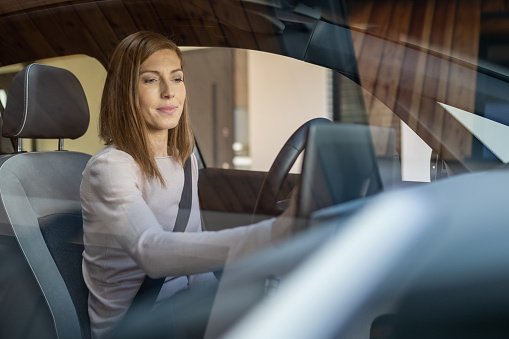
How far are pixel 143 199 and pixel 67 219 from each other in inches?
10.4

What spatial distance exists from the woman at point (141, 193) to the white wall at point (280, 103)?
15cm

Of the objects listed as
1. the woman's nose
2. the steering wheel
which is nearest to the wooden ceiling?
the woman's nose

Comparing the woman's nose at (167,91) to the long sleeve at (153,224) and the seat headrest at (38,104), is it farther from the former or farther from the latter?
the seat headrest at (38,104)

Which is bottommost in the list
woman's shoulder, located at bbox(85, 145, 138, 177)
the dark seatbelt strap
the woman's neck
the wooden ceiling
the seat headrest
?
the dark seatbelt strap

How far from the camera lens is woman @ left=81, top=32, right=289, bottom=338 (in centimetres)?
74

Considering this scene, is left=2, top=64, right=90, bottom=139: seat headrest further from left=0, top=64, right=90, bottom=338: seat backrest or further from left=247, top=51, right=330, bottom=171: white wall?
left=247, top=51, right=330, bottom=171: white wall

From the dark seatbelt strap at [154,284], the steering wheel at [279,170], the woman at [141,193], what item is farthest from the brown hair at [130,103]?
the steering wheel at [279,170]

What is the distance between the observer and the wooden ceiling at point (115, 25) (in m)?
0.99

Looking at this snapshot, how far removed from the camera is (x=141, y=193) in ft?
2.94

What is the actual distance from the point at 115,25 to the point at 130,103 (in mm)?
220

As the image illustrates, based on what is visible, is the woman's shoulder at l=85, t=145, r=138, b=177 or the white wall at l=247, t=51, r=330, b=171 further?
the woman's shoulder at l=85, t=145, r=138, b=177

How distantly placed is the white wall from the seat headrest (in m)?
0.49

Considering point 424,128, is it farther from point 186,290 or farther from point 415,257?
point 186,290

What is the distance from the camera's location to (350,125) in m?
0.72
